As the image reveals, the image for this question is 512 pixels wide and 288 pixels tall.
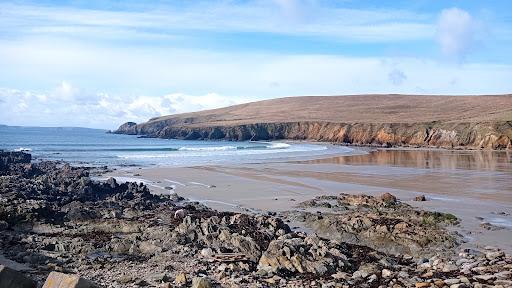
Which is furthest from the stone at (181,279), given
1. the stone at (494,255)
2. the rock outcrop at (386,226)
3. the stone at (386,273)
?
the stone at (494,255)

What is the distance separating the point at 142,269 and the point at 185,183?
19.9m

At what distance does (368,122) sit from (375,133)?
8224mm

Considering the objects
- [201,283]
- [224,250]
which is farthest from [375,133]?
[201,283]

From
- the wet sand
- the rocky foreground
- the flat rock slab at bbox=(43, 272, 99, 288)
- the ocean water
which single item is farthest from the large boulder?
the flat rock slab at bbox=(43, 272, 99, 288)

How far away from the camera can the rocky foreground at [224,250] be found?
456 inches

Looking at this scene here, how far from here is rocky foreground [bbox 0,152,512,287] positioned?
11.6m

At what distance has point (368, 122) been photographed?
9569 cm

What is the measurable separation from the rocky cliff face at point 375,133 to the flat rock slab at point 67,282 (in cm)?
6732

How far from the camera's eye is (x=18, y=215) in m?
17.4

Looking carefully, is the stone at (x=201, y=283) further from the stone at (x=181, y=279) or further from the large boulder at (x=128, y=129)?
the large boulder at (x=128, y=129)

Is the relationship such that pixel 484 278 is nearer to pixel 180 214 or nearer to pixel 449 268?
pixel 449 268

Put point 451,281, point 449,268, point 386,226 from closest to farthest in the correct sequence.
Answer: point 451,281
point 449,268
point 386,226

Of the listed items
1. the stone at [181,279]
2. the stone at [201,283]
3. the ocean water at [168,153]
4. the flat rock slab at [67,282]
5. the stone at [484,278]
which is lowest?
the stone at [484,278]

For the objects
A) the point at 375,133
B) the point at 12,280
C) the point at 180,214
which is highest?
the point at 375,133
